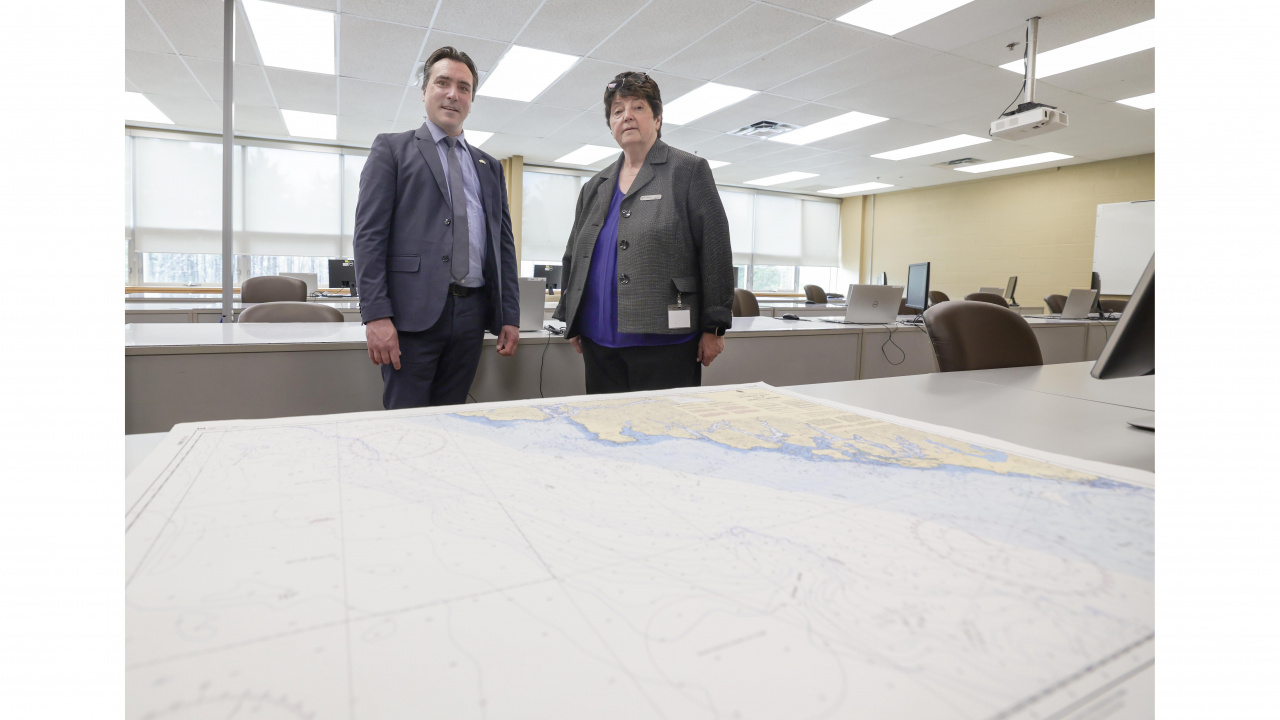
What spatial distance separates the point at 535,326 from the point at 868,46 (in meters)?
3.35

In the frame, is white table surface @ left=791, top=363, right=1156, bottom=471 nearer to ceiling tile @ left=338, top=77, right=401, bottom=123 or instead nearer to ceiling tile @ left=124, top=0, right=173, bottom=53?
ceiling tile @ left=124, top=0, right=173, bottom=53

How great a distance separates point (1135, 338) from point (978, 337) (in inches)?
40.4

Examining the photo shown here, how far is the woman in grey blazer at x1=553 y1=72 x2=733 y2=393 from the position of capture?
174 cm

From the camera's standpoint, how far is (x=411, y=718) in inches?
11.8

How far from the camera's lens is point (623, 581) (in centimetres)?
43

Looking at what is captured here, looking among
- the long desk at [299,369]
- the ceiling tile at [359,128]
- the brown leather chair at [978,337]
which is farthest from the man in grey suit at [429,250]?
the ceiling tile at [359,128]

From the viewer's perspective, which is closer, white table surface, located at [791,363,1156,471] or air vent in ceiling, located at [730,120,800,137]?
white table surface, located at [791,363,1156,471]

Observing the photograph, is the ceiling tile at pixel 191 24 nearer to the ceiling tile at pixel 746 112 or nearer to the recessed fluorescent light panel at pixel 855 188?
the ceiling tile at pixel 746 112

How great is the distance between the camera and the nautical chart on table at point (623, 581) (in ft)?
1.06

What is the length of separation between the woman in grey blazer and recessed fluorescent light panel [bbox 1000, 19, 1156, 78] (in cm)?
390

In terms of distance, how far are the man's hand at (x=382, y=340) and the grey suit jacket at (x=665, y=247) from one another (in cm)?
48

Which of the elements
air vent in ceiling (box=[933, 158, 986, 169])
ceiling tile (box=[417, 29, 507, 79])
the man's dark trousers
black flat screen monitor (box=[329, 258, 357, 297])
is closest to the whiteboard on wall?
air vent in ceiling (box=[933, 158, 986, 169])

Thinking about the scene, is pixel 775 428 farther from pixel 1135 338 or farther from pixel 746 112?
pixel 746 112
